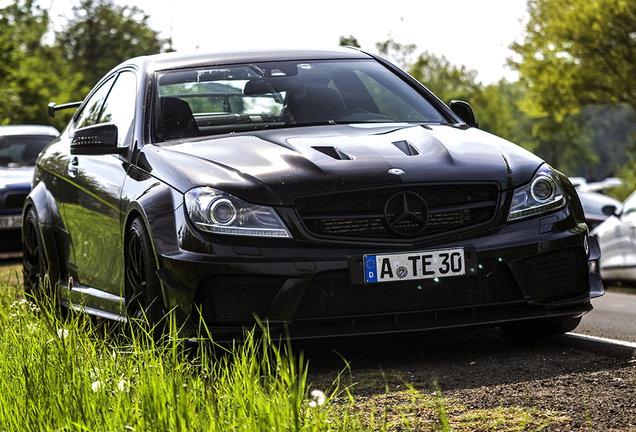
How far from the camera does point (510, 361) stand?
4156 millimetres

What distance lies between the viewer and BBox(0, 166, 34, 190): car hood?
41.5ft

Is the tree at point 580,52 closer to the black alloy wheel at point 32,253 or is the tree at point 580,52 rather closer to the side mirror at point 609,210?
the side mirror at point 609,210

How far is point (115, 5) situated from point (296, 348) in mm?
55157

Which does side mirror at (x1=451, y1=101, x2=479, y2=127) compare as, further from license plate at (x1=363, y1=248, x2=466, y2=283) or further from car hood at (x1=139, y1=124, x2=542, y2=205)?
license plate at (x1=363, y1=248, x2=466, y2=283)

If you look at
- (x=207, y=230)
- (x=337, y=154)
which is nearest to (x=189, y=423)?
(x=207, y=230)

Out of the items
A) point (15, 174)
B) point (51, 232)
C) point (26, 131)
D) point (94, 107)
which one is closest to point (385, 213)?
point (51, 232)

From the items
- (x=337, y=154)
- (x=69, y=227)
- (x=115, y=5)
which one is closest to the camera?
(x=337, y=154)

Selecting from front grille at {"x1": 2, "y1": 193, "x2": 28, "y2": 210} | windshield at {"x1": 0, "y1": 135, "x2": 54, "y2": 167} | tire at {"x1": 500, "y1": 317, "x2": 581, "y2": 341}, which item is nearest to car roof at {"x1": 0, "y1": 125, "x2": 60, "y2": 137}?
windshield at {"x1": 0, "y1": 135, "x2": 54, "y2": 167}

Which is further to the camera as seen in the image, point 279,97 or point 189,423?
point 279,97

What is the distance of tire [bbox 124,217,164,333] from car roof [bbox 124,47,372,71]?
1390mm

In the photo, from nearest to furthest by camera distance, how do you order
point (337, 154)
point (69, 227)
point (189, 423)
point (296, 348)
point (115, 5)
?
point (189, 423)
point (337, 154)
point (296, 348)
point (69, 227)
point (115, 5)

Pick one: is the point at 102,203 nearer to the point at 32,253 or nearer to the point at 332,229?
the point at 332,229

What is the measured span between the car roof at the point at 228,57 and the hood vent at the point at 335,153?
147cm

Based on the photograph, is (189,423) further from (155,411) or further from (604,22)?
(604,22)
